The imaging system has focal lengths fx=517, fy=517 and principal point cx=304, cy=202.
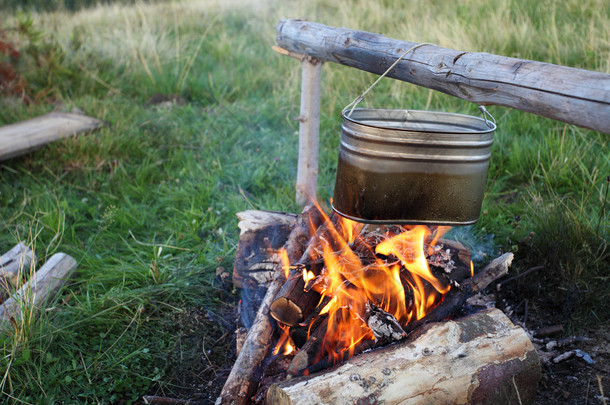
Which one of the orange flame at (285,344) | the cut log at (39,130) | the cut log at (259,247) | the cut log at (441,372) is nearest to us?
the cut log at (441,372)

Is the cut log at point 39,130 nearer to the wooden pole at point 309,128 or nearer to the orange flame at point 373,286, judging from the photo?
the wooden pole at point 309,128

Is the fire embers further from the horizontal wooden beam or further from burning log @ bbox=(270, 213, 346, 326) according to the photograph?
the horizontal wooden beam

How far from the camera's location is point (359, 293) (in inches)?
90.7

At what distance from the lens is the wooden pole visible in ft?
12.0

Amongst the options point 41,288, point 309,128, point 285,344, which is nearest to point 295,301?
point 285,344

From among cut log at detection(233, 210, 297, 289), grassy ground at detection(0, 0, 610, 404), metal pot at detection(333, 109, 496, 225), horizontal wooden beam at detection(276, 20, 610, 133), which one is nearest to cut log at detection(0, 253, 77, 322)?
grassy ground at detection(0, 0, 610, 404)

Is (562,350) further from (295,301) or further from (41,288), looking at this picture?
(41,288)

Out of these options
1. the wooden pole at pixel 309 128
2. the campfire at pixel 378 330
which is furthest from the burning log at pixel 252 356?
the wooden pole at pixel 309 128

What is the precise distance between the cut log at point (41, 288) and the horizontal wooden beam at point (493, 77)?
209 centimetres

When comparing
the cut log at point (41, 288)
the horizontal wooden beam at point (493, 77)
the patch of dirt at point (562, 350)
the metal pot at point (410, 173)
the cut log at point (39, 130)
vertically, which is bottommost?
the patch of dirt at point (562, 350)

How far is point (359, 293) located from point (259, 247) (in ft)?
2.95

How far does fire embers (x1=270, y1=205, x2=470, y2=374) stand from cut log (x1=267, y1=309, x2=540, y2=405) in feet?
0.49

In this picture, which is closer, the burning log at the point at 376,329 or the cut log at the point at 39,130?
the burning log at the point at 376,329

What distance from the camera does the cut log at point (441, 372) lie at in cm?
188
